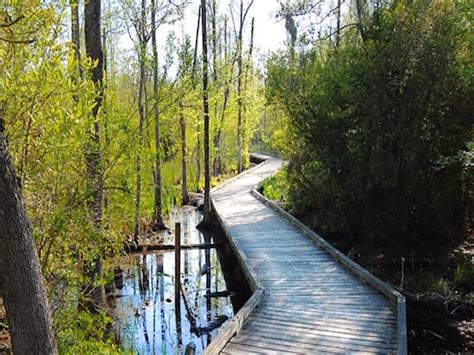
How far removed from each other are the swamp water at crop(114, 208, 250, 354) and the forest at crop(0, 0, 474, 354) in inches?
1.8

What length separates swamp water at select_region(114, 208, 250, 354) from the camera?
6.70 meters

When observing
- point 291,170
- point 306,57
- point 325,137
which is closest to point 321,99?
point 325,137

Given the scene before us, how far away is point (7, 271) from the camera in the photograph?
2352 mm

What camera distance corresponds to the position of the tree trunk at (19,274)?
2.29 metres

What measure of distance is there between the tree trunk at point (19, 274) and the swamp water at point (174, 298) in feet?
11.9

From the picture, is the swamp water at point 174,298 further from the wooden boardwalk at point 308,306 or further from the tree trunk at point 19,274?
the tree trunk at point 19,274

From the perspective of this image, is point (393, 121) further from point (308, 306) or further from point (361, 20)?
point (308, 306)

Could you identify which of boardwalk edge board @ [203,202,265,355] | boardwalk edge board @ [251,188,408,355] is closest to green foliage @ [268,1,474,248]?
boardwalk edge board @ [251,188,408,355]

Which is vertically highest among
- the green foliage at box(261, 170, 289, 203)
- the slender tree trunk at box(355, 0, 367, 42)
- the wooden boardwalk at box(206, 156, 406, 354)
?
the slender tree trunk at box(355, 0, 367, 42)

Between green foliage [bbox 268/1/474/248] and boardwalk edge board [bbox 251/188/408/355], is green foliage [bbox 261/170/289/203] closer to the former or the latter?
boardwalk edge board [bbox 251/188/408/355]

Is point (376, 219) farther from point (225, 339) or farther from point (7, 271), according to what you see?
point (7, 271)

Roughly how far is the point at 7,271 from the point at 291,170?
29.5ft

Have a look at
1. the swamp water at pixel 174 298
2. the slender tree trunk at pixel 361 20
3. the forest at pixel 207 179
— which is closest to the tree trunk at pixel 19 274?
the forest at pixel 207 179

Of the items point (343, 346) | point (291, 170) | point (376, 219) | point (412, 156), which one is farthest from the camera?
point (291, 170)
